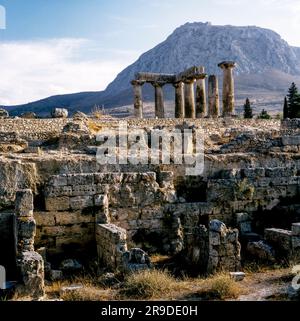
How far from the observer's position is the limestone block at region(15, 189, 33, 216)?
11.4m

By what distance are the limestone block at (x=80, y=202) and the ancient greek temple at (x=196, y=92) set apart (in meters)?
21.9

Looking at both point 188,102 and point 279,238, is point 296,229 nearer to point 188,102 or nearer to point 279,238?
point 279,238

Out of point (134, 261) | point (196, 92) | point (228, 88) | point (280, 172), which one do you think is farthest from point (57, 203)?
point (196, 92)

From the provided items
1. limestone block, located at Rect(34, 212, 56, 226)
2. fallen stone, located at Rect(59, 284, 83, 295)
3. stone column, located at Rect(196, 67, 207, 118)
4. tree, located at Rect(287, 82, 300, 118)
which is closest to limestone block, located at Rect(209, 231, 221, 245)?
fallen stone, located at Rect(59, 284, 83, 295)

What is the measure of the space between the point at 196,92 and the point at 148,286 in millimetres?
27960

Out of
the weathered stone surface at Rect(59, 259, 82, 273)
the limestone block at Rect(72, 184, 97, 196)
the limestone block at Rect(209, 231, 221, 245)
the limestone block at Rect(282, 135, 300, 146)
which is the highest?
the limestone block at Rect(282, 135, 300, 146)

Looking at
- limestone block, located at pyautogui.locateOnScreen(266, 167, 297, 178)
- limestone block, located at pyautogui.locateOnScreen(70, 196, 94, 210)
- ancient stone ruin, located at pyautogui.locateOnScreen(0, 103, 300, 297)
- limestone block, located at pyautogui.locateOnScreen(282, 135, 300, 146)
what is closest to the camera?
ancient stone ruin, located at pyautogui.locateOnScreen(0, 103, 300, 297)

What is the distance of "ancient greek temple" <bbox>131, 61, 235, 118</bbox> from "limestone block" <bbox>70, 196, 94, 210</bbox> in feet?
71.9

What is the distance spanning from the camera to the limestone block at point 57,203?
12.6 metres

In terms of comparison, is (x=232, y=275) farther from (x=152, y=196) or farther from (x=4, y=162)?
(x=4, y=162)

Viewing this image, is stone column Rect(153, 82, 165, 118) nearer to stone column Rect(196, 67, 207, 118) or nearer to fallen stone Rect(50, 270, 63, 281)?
stone column Rect(196, 67, 207, 118)

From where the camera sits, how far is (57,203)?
12.6 meters

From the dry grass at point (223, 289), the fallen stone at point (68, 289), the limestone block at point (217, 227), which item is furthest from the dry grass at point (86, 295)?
the limestone block at point (217, 227)
